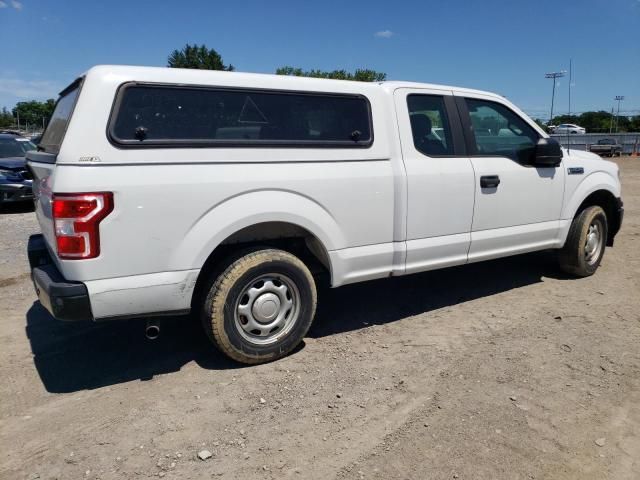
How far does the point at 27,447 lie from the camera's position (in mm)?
2736

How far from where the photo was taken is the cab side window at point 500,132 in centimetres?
457

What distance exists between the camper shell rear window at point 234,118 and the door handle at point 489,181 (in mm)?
1198

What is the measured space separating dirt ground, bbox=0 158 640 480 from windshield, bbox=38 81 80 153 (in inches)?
62.2

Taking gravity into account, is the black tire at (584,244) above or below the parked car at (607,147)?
below

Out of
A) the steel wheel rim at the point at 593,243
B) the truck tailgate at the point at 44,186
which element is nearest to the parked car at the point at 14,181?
the truck tailgate at the point at 44,186

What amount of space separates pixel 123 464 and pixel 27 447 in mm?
598

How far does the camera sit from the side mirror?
4.73m

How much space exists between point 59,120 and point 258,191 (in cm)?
159

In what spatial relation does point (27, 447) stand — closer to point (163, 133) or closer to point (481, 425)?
point (163, 133)

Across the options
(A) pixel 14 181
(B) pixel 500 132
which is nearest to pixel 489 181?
(B) pixel 500 132

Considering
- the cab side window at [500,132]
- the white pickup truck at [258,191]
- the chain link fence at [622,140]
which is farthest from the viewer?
the chain link fence at [622,140]

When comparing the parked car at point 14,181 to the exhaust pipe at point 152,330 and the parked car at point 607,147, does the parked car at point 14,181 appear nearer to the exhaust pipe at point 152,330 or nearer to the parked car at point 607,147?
the exhaust pipe at point 152,330

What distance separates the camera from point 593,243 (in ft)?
18.7

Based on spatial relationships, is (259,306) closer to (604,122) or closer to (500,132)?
(500,132)
